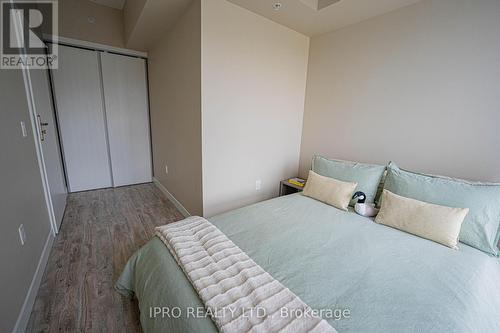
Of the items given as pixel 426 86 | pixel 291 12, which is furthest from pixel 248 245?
pixel 291 12

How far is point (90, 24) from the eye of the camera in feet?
9.91

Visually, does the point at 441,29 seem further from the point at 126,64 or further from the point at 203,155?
the point at 126,64

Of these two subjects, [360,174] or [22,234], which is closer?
[22,234]

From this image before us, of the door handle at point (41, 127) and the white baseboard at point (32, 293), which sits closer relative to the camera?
the white baseboard at point (32, 293)

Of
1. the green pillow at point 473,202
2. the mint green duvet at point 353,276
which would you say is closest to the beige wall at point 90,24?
the mint green duvet at point 353,276

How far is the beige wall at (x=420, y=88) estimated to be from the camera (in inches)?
62.1

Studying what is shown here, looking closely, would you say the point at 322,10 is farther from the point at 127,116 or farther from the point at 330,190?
the point at 127,116

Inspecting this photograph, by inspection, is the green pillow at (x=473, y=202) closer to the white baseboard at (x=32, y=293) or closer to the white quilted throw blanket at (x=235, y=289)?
the white quilted throw blanket at (x=235, y=289)

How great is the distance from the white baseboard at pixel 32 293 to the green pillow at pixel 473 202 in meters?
2.71

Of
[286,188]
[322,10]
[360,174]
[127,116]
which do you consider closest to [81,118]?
[127,116]

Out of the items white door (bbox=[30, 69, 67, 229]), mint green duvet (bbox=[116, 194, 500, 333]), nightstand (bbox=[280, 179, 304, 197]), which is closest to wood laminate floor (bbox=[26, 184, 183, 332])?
mint green duvet (bbox=[116, 194, 500, 333])

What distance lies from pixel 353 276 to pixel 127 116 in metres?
3.87

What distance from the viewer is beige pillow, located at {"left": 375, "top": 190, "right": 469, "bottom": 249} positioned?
1.37 m

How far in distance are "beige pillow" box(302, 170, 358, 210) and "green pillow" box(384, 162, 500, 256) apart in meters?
0.47
